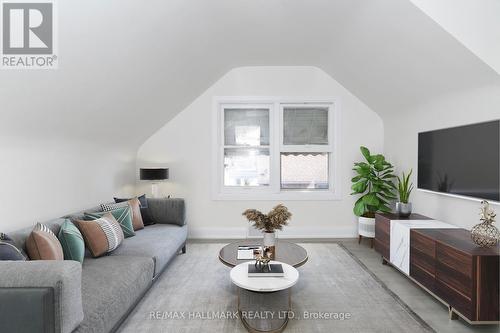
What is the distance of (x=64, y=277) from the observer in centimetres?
139

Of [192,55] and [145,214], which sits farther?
[145,214]

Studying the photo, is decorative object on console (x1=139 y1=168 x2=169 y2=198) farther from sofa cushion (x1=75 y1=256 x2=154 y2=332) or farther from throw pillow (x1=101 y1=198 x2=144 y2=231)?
sofa cushion (x1=75 y1=256 x2=154 y2=332)

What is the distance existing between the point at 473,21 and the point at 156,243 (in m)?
3.41

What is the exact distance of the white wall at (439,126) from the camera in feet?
8.35

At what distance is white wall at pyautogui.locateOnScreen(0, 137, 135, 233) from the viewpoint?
2285mm

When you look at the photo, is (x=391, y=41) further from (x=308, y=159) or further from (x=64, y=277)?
(x=64, y=277)

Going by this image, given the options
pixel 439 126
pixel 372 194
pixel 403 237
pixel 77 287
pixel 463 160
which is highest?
pixel 439 126

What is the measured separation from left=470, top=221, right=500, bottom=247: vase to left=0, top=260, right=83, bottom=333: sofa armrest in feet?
9.46

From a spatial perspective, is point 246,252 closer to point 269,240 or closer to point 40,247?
point 269,240

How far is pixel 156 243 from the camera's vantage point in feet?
9.48

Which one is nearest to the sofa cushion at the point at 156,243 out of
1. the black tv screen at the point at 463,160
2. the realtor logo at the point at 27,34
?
the realtor logo at the point at 27,34

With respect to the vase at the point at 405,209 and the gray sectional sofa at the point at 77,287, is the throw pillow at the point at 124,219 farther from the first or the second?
the vase at the point at 405,209

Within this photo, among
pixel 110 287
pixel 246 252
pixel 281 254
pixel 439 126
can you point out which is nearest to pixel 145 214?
pixel 246 252

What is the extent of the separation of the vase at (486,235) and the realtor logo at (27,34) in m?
3.56
